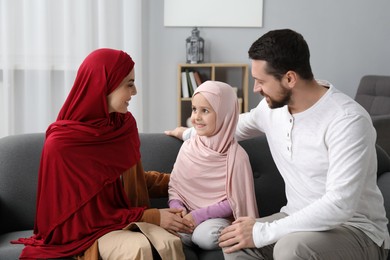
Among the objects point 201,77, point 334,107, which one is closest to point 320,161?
point 334,107

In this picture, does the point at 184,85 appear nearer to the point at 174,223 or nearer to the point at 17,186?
the point at 17,186

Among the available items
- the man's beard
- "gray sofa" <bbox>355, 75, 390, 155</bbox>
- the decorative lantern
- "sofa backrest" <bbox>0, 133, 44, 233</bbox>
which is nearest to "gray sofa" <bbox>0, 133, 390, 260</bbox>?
"sofa backrest" <bbox>0, 133, 44, 233</bbox>

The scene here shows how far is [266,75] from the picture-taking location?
2178 millimetres

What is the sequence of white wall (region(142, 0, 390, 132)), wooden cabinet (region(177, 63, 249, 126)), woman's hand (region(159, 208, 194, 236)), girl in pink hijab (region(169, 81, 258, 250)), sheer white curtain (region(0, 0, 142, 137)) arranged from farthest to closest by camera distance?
Result: white wall (region(142, 0, 390, 132)) < wooden cabinet (region(177, 63, 249, 126)) < sheer white curtain (region(0, 0, 142, 137)) < girl in pink hijab (region(169, 81, 258, 250)) < woman's hand (region(159, 208, 194, 236))

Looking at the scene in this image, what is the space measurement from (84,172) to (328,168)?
0.91 meters

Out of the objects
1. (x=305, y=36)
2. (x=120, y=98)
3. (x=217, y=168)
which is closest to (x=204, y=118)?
(x=217, y=168)

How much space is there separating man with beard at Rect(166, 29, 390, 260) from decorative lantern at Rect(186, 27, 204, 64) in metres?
2.98

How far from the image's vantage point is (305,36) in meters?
5.42

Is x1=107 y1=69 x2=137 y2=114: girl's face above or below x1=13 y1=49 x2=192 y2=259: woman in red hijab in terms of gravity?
above

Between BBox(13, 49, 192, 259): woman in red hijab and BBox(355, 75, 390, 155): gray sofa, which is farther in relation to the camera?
BBox(355, 75, 390, 155): gray sofa

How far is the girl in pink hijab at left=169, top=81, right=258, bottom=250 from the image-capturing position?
241cm

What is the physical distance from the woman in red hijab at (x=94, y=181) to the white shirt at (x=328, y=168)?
1.46 feet

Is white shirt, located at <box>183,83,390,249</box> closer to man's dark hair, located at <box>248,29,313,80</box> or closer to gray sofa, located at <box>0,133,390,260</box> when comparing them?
man's dark hair, located at <box>248,29,313,80</box>

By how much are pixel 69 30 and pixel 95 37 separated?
24 centimetres
